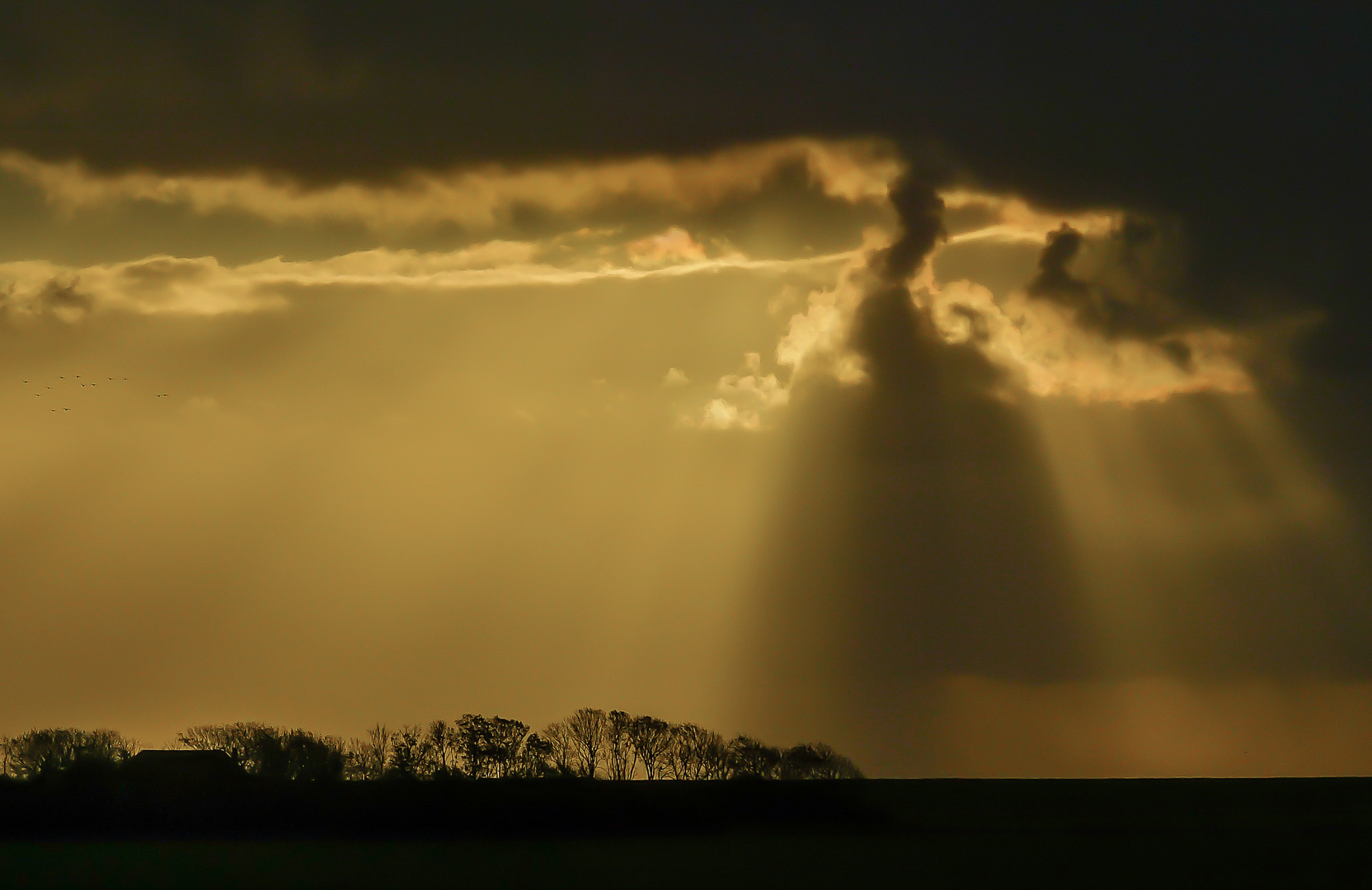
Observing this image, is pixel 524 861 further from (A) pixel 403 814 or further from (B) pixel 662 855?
(A) pixel 403 814

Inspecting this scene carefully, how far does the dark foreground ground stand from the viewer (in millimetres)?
68188

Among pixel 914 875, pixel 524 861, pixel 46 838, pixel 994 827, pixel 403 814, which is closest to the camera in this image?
pixel 914 875

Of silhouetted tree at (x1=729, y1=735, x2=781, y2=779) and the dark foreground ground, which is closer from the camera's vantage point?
the dark foreground ground

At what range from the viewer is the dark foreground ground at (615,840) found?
224 ft

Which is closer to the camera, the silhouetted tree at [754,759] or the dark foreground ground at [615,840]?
the dark foreground ground at [615,840]

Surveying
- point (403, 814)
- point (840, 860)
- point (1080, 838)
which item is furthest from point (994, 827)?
point (403, 814)

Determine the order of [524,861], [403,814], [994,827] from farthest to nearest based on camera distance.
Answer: [994,827] < [403,814] < [524,861]

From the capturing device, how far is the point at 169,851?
262 ft

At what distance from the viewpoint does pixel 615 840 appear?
9231cm

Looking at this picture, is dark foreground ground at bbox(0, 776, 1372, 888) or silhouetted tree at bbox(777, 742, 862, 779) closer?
dark foreground ground at bbox(0, 776, 1372, 888)

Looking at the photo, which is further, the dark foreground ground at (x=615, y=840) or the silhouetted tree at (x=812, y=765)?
the silhouetted tree at (x=812, y=765)

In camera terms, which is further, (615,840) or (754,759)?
(754,759)

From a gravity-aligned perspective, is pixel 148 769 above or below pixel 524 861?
above

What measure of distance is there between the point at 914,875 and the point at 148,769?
55.5 m
